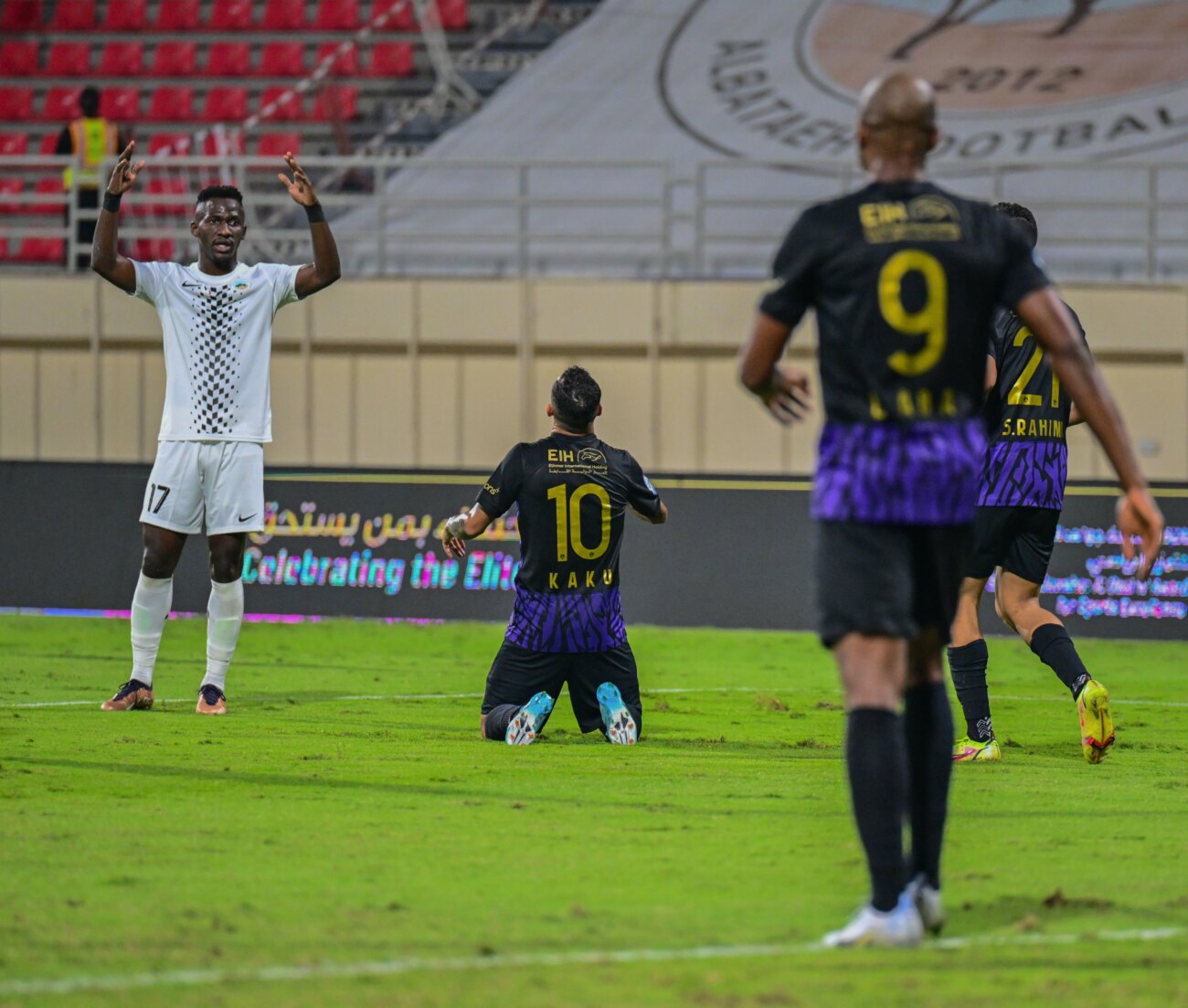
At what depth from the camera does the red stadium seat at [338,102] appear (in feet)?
70.1

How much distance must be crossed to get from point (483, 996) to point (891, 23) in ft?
71.7

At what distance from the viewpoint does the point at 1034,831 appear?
5.35 m

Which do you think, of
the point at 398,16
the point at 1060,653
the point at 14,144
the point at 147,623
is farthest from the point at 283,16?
the point at 1060,653

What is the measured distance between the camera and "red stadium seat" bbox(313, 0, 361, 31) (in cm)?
2305

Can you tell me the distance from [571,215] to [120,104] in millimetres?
6369

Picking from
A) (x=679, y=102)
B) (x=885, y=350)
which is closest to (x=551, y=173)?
(x=679, y=102)

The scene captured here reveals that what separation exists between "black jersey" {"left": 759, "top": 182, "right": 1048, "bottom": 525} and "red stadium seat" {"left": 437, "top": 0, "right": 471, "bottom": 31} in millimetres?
20076

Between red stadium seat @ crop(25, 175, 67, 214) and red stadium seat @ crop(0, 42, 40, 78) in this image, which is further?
red stadium seat @ crop(0, 42, 40, 78)

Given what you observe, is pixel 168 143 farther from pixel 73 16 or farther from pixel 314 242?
pixel 314 242

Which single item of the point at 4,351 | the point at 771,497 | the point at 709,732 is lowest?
the point at 709,732

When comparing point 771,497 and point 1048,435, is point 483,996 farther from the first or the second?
point 771,497

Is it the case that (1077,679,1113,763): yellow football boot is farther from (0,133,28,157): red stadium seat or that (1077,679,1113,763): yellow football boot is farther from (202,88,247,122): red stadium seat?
(0,133,28,157): red stadium seat

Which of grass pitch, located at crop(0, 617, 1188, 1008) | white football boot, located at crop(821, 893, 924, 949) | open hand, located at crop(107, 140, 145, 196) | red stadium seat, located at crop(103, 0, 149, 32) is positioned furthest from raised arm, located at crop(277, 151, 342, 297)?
red stadium seat, located at crop(103, 0, 149, 32)

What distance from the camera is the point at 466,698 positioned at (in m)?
9.00
